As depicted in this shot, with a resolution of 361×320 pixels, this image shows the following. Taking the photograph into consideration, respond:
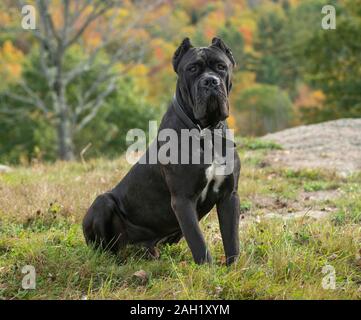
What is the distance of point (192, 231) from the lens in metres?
3.86

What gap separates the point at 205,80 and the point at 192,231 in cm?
101

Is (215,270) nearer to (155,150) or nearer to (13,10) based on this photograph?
(155,150)

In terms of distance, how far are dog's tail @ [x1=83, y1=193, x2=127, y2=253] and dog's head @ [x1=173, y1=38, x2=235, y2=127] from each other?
110 cm

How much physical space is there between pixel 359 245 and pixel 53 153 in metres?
22.8

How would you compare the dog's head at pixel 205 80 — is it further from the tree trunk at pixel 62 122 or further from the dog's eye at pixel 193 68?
the tree trunk at pixel 62 122

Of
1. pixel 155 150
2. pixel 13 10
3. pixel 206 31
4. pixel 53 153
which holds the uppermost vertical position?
pixel 206 31

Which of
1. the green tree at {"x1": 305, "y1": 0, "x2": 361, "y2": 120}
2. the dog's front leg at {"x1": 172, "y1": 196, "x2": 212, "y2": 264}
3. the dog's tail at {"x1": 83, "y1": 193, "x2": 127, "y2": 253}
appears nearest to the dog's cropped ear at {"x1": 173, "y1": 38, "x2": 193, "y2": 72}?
the dog's front leg at {"x1": 172, "y1": 196, "x2": 212, "y2": 264}

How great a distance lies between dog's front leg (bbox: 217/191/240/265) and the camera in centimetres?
402

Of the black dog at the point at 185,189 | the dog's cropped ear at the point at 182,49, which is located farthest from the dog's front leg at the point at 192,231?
the dog's cropped ear at the point at 182,49

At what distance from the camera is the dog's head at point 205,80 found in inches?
148

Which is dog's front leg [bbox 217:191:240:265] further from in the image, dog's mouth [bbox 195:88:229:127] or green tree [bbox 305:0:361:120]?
green tree [bbox 305:0:361:120]
